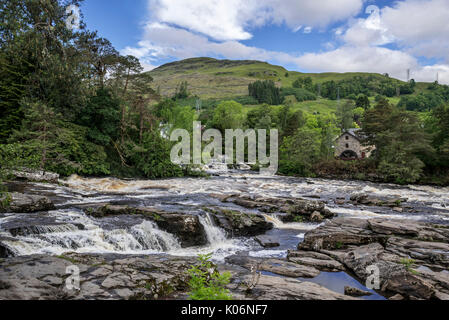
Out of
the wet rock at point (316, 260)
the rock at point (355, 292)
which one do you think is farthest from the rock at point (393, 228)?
the rock at point (355, 292)

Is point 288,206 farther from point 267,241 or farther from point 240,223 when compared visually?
point 267,241

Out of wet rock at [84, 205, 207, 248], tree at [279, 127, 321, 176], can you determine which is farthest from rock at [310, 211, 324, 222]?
tree at [279, 127, 321, 176]

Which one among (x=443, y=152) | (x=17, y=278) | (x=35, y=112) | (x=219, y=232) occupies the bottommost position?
(x=219, y=232)

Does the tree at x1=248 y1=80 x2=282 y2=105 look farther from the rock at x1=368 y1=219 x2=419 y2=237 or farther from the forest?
the rock at x1=368 y1=219 x2=419 y2=237

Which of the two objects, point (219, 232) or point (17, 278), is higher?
point (17, 278)

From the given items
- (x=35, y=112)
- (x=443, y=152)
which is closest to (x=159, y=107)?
(x=35, y=112)

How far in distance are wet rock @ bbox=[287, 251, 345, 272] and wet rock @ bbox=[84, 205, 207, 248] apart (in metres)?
4.53

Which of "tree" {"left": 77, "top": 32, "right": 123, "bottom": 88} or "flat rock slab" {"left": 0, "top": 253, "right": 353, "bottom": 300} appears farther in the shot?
"tree" {"left": 77, "top": 32, "right": 123, "bottom": 88}

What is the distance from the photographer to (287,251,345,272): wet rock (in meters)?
10.5

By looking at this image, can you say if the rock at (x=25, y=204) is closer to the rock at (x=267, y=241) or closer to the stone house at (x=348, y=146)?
the rock at (x=267, y=241)

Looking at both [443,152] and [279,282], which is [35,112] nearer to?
[279,282]

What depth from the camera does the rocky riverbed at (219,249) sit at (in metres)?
7.75

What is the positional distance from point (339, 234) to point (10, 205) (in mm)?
15945

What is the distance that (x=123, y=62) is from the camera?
34.8m
